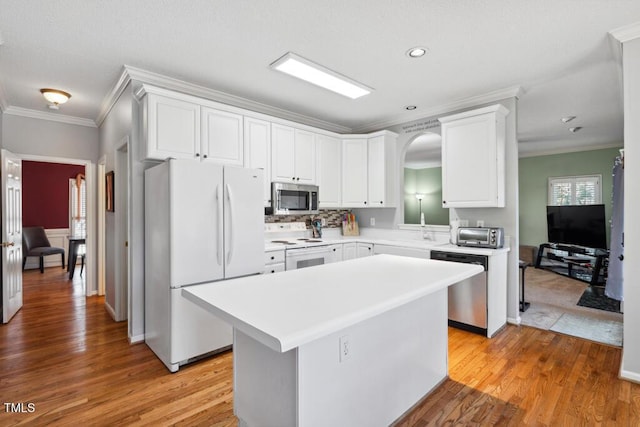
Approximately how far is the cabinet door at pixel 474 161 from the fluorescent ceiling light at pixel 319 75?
44.1 inches

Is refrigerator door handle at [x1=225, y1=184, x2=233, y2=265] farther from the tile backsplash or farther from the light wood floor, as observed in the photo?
the tile backsplash

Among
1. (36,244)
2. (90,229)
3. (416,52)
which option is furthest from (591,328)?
(36,244)

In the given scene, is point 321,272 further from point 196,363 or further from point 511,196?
point 511,196

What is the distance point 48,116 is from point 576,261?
8.60m

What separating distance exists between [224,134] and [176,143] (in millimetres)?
513

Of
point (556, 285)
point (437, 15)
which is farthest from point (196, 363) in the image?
point (556, 285)

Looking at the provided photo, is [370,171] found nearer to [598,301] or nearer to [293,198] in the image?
[293,198]

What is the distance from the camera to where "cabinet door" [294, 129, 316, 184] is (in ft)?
13.6

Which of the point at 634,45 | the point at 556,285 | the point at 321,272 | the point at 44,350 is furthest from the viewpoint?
the point at 556,285

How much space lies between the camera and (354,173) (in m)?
4.66

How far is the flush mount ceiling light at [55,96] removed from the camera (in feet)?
11.5

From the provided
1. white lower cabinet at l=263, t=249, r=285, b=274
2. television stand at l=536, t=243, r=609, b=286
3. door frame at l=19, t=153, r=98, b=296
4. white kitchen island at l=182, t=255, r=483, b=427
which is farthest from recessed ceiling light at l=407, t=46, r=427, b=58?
television stand at l=536, t=243, r=609, b=286

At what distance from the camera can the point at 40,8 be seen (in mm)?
2129

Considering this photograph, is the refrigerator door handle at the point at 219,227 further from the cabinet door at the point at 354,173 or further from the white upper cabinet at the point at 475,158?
the white upper cabinet at the point at 475,158
